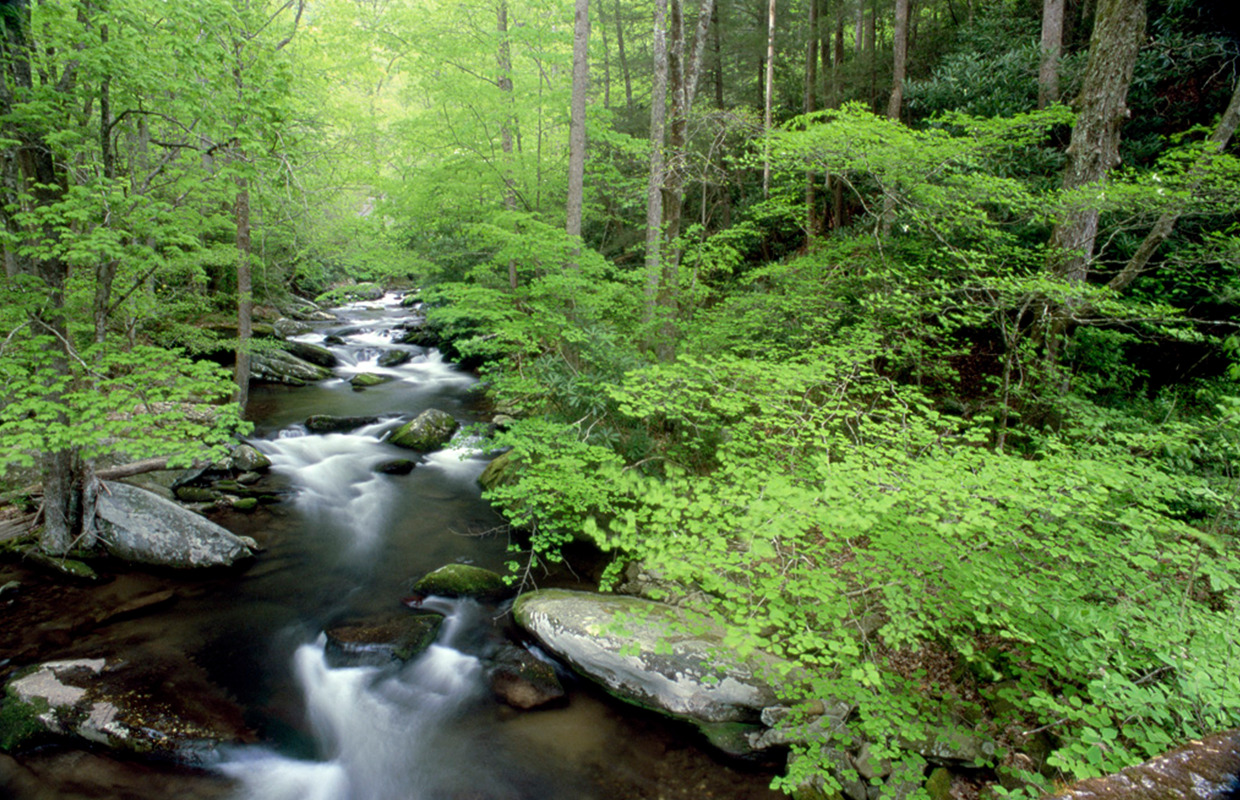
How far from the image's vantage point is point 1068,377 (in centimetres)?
577

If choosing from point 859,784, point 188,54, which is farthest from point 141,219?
point 859,784

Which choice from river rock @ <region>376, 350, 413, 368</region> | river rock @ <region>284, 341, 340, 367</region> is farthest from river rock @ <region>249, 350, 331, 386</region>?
river rock @ <region>376, 350, 413, 368</region>

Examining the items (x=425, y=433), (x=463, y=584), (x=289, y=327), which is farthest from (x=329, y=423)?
(x=289, y=327)

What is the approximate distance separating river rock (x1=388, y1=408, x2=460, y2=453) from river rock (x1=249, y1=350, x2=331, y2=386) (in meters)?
4.77

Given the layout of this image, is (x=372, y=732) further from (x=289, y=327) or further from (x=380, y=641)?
(x=289, y=327)

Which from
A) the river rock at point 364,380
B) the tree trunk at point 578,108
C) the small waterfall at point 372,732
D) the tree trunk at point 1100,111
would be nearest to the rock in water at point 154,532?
the small waterfall at point 372,732

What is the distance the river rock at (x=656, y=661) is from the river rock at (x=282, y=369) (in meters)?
11.5

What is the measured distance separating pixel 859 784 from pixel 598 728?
7.20 feet

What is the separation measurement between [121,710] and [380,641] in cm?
208

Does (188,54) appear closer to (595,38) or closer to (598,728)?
(598,728)

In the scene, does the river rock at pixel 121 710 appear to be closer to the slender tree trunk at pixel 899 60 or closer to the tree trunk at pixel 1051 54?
the tree trunk at pixel 1051 54

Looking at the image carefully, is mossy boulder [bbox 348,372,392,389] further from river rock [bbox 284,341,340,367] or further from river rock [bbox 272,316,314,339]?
river rock [bbox 272,316,314,339]

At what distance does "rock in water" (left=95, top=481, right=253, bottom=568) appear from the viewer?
20.2 feet

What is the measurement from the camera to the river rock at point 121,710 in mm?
Result: 4066
